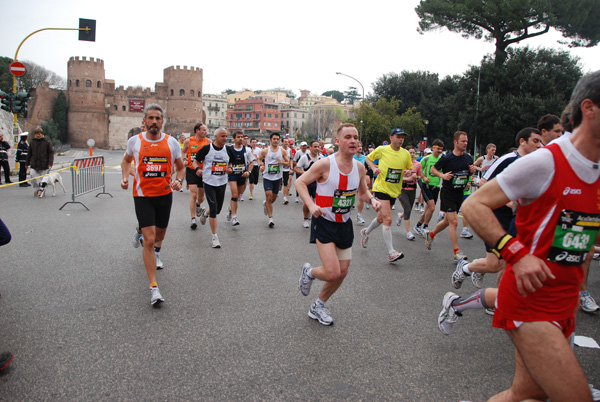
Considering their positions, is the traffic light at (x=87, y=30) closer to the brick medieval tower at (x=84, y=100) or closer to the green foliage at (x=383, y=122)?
the green foliage at (x=383, y=122)

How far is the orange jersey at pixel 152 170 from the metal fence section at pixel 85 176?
697 centimetres

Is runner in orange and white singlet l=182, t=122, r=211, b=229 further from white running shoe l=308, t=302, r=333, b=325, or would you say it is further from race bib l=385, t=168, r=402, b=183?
white running shoe l=308, t=302, r=333, b=325

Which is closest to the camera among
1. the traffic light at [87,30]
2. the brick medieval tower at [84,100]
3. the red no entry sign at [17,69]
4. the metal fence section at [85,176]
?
the metal fence section at [85,176]

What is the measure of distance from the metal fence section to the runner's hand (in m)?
11.1

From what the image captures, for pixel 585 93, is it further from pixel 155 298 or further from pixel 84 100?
pixel 84 100

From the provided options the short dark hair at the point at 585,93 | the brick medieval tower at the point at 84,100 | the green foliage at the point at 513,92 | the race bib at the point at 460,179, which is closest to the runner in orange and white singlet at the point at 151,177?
the short dark hair at the point at 585,93

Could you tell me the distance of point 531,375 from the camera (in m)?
1.93

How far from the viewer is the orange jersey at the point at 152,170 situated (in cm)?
504

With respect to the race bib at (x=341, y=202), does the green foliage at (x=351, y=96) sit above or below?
above

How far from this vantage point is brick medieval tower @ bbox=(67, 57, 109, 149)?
250 feet

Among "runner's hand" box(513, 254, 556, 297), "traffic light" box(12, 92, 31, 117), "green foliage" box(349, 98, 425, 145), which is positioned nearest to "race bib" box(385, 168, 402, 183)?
"runner's hand" box(513, 254, 556, 297)

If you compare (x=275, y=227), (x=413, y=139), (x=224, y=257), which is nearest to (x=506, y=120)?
(x=413, y=139)

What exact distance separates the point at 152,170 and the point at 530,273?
4209 mm

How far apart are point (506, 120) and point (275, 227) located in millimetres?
30075
